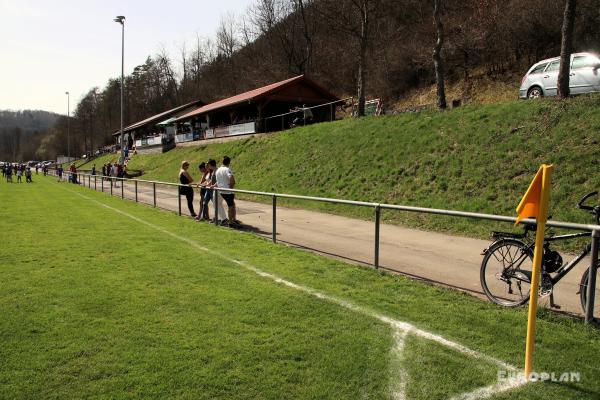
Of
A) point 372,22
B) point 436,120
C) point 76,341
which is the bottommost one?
point 76,341

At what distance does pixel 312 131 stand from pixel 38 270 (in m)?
17.6

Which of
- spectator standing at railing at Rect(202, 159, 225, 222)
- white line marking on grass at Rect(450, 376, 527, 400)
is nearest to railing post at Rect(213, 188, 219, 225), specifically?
spectator standing at railing at Rect(202, 159, 225, 222)

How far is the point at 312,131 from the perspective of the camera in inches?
905

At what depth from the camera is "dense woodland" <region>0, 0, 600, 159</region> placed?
86.7 ft

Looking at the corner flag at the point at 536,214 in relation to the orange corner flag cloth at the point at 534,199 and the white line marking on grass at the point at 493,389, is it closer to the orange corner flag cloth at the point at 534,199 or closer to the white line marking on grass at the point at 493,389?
the orange corner flag cloth at the point at 534,199

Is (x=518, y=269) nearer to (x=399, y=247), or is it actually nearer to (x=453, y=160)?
(x=399, y=247)

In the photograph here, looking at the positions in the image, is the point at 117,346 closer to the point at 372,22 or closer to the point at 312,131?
the point at 312,131

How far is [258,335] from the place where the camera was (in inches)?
166

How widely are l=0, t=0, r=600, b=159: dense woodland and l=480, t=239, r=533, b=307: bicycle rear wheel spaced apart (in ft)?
50.4

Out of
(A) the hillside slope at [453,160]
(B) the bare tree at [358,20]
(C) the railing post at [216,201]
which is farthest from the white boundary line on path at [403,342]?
(B) the bare tree at [358,20]

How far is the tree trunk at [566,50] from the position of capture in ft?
42.9

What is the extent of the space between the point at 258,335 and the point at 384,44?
39.5m

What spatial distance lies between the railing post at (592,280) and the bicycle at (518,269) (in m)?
0.11

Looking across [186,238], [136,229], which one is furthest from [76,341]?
[136,229]
